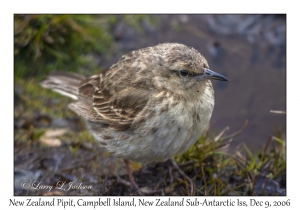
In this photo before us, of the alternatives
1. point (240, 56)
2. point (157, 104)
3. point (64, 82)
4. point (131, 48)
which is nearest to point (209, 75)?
point (157, 104)

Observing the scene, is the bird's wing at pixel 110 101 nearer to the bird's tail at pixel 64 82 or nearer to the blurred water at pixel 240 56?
the bird's tail at pixel 64 82

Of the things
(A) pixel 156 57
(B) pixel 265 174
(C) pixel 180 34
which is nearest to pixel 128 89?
(A) pixel 156 57

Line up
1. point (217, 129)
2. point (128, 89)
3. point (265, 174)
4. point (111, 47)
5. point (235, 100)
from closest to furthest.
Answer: point (128, 89) < point (265, 174) < point (217, 129) < point (235, 100) < point (111, 47)

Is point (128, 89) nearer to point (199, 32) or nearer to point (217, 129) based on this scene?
point (217, 129)

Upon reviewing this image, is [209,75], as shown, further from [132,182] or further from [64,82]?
[64,82]

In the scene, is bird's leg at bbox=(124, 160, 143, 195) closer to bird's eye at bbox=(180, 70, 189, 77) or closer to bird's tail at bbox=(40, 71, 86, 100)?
bird's tail at bbox=(40, 71, 86, 100)

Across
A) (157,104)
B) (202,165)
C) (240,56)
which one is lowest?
(202,165)

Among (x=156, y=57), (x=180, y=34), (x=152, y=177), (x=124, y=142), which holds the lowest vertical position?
(x=152, y=177)

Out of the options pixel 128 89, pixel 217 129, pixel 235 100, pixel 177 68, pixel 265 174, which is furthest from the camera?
pixel 235 100
